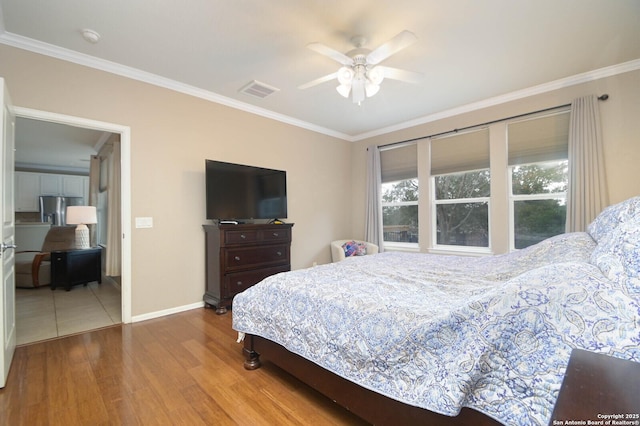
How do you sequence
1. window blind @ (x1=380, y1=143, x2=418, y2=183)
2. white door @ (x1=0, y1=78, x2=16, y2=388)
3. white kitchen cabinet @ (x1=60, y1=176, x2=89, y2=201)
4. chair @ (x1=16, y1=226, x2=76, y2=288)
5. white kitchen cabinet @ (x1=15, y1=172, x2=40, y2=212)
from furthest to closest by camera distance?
1. white kitchen cabinet @ (x1=60, y1=176, x2=89, y2=201)
2. white kitchen cabinet @ (x1=15, y1=172, x2=40, y2=212)
3. window blind @ (x1=380, y1=143, x2=418, y2=183)
4. chair @ (x1=16, y1=226, x2=76, y2=288)
5. white door @ (x1=0, y1=78, x2=16, y2=388)

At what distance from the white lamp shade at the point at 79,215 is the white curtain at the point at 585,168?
7.02 m

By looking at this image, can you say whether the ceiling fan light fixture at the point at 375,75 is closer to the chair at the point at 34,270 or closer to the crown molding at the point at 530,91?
the crown molding at the point at 530,91

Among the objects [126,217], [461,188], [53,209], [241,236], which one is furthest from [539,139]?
[53,209]

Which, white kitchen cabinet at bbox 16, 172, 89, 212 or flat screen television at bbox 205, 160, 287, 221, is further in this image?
white kitchen cabinet at bbox 16, 172, 89, 212

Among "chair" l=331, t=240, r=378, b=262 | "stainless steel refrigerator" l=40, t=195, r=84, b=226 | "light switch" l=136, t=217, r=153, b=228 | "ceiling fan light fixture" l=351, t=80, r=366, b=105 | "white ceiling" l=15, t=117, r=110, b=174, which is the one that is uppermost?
"white ceiling" l=15, t=117, r=110, b=174

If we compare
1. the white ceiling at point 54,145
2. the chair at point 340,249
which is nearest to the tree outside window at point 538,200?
the chair at point 340,249

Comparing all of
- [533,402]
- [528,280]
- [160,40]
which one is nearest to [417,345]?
[533,402]

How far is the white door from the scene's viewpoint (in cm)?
183

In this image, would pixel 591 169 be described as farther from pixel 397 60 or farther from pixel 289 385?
pixel 289 385

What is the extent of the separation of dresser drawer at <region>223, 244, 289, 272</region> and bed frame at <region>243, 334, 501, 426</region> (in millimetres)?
1418

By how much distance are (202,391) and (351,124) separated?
4.23 meters

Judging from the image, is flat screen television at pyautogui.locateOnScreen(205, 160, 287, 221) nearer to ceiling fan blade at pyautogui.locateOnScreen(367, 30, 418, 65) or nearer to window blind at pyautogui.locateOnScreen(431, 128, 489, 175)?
ceiling fan blade at pyautogui.locateOnScreen(367, 30, 418, 65)

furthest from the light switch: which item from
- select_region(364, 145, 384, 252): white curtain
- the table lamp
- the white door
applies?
select_region(364, 145, 384, 252): white curtain

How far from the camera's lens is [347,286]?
1.78 meters
